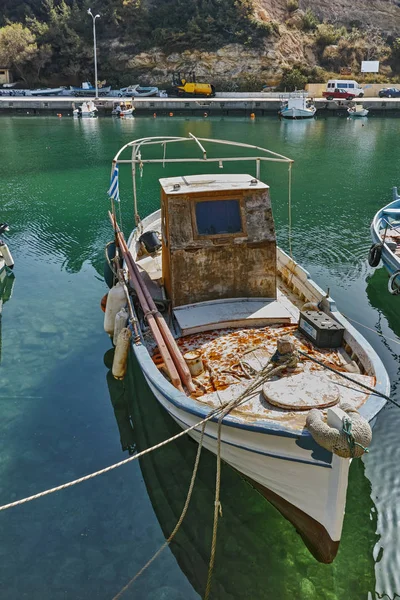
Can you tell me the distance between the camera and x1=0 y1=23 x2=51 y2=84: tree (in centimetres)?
8088

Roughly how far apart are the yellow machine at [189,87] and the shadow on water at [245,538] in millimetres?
76403

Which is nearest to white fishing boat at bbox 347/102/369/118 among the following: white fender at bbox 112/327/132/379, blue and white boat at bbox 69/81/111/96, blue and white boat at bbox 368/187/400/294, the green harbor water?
blue and white boat at bbox 69/81/111/96

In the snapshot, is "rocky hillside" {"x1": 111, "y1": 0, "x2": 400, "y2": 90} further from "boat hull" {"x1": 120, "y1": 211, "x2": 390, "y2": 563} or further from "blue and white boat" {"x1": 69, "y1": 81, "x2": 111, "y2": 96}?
"boat hull" {"x1": 120, "y1": 211, "x2": 390, "y2": 563}

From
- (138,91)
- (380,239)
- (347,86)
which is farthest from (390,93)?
(380,239)

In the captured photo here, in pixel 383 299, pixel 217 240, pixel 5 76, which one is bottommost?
pixel 383 299

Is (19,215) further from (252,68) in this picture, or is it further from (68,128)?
(252,68)

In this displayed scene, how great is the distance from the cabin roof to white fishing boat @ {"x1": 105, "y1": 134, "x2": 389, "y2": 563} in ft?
0.08

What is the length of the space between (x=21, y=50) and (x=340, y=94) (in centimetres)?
5374

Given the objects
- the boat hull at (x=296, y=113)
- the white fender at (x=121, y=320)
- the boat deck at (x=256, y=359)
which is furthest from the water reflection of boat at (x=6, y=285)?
the boat hull at (x=296, y=113)

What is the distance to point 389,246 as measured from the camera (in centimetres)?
1625

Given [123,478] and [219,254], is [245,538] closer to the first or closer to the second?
[123,478]

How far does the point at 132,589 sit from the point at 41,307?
33.2ft

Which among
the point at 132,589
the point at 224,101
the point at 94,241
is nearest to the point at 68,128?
the point at 224,101

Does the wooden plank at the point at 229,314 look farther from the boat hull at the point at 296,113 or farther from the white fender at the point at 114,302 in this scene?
the boat hull at the point at 296,113
